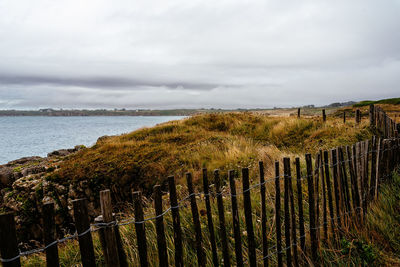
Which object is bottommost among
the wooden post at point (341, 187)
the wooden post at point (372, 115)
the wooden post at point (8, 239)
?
the wooden post at point (341, 187)

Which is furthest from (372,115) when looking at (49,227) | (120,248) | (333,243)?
(49,227)

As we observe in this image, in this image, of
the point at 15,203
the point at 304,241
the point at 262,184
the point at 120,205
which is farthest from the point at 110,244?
the point at 15,203

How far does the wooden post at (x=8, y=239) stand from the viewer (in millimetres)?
1490

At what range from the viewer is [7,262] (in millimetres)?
1534

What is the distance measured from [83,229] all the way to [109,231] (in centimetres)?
22

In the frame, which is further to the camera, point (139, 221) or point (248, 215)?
point (248, 215)

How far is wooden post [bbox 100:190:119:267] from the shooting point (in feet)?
6.05

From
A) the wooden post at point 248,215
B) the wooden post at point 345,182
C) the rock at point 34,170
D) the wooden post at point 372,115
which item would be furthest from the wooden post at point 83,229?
the wooden post at point 372,115

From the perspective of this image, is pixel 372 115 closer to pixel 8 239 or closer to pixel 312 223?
pixel 312 223

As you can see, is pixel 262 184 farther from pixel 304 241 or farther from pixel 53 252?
pixel 53 252

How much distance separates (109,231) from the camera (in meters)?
1.93

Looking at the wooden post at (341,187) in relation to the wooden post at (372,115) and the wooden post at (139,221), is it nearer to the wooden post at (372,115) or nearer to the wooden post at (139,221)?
the wooden post at (139,221)

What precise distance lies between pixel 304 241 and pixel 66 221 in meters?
7.38

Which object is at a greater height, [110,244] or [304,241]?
[110,244]
